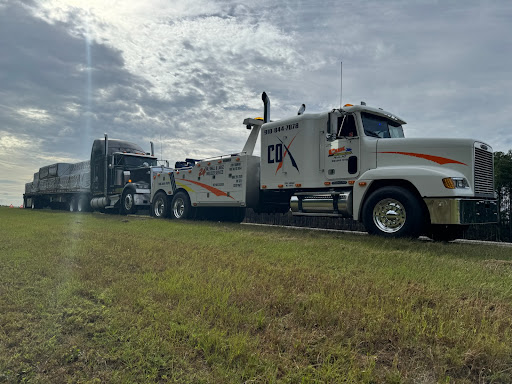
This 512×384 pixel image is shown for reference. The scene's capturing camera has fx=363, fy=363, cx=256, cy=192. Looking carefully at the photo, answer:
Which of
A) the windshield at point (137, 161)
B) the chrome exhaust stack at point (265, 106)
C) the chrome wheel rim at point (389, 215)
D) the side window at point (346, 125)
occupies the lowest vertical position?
the chrome wheel rim at point (389, 215)

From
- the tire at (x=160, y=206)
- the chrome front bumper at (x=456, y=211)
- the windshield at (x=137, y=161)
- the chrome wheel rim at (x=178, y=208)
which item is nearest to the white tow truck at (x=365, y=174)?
the chrome front bumper at (x=456, y=211)

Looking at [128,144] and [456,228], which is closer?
[456,228]

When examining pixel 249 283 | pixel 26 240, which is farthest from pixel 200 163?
pixel 249 283

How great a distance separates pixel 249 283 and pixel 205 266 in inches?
39.8

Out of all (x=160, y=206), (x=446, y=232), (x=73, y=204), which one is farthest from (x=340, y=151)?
(x=73, y=204)

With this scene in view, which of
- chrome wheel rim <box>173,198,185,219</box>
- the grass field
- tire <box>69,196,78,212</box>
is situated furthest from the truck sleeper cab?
tire <box>69,196,78,212</box>

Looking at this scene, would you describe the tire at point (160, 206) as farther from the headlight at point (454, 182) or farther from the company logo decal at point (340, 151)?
the headlight at point (454, 182)

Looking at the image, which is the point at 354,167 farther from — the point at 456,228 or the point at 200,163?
the point at 200,163

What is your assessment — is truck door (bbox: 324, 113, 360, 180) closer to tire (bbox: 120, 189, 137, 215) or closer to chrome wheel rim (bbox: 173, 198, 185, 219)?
chrome wheel rim (bbox: 173, 198, 185, 219)

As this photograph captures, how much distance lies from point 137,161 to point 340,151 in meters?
12.9

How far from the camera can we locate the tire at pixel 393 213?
23.5 ft

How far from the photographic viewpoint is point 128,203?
17.2 metres

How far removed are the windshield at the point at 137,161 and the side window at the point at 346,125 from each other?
12702 millimetres

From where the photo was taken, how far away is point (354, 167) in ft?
28.0
